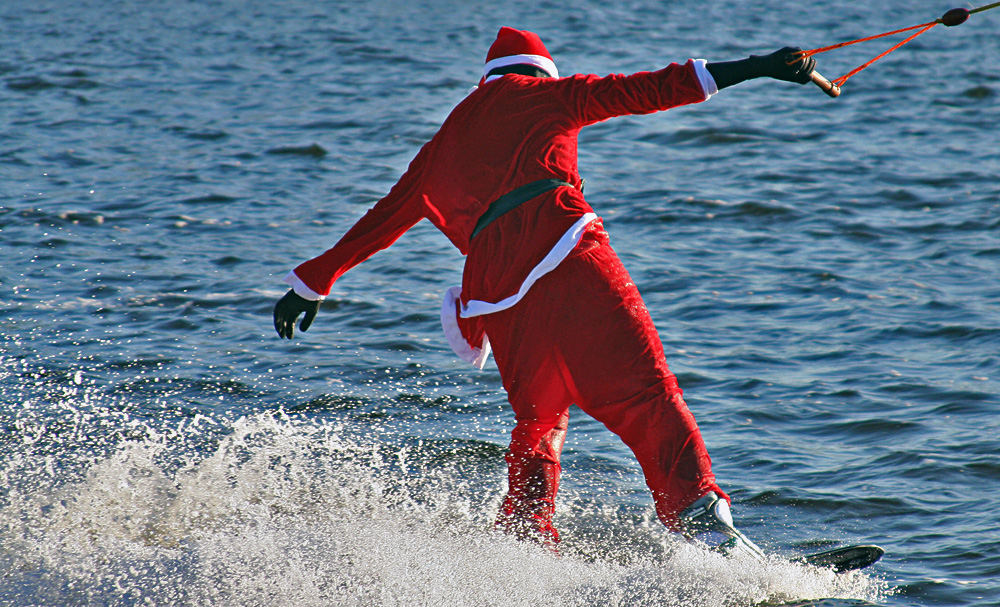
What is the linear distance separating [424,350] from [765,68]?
3665mm

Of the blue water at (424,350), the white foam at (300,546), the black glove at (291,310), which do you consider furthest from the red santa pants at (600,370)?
the black glove at (291,310)

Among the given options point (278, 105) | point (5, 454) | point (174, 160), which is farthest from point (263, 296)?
point (278, 105)

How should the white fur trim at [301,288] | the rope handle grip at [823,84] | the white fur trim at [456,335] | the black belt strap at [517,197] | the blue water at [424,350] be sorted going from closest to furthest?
the rope handle grip at [823,84], the black belt strap at [517,197], the blue water at [424,350], the white fur trim at [456,335], the white fur trim at [301,288]

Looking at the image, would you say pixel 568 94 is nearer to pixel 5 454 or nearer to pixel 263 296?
pixel 5 454

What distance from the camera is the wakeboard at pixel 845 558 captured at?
13.5 feet

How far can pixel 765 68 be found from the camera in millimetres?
3785

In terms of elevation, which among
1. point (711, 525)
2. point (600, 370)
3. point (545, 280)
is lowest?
point (711, 525)

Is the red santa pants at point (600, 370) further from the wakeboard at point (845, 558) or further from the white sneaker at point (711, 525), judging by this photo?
the wakeboard at point (845, 558)

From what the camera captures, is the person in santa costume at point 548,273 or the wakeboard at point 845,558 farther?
the wakeboard at point 845,558

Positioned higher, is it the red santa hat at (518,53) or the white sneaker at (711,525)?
the red santa hat at (518,53)

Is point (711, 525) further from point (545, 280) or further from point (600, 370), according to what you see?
point (545, 280)

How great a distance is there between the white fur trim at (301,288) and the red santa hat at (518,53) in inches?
42.3

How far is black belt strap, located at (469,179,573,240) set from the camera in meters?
4.04

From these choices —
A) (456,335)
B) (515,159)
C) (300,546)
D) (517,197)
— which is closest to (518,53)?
(515,159)
